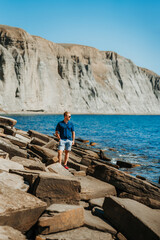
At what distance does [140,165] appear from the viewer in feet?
40.1

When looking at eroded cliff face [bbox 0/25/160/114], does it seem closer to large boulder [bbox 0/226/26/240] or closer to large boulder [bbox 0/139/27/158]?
large boulder [bbox 0/139/27/158]

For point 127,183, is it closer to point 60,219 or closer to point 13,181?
point 60,219

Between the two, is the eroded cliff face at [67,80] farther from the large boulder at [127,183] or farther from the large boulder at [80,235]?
the large boulder at [80,235]

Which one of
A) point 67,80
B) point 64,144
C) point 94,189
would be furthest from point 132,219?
point 67,80

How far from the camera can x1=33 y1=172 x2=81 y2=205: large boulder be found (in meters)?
4.07

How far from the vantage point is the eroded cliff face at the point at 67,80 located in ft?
199

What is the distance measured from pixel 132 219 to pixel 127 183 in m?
1.86

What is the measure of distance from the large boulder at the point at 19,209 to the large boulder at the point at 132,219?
1158mm

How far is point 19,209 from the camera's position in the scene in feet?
11.1

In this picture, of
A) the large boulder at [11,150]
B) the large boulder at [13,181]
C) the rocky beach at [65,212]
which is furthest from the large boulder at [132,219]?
the large boulder at [11,150]

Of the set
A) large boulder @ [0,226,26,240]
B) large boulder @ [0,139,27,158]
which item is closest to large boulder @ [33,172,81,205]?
large boulder @ [0,226,26,240]

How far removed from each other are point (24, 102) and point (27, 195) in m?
59.6

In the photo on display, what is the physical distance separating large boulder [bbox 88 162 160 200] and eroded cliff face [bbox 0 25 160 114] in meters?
52.8

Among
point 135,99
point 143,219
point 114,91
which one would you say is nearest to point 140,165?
point 143,219
